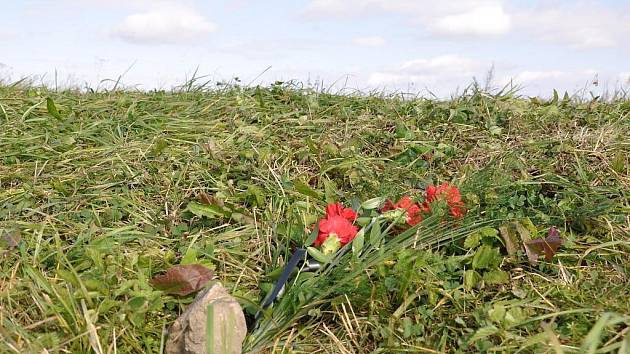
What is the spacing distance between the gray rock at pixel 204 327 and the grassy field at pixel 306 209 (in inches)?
3.3

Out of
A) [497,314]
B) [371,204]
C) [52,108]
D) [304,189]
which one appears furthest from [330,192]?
[52,108]

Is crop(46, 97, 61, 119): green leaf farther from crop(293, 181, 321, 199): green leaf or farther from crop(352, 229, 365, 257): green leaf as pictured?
crop(352, 229, 365, 257): green leaf

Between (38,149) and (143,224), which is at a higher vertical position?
(38,149)

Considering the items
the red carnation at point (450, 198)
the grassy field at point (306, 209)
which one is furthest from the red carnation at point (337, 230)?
the red carnation at point (450, 198)

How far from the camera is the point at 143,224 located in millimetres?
2760

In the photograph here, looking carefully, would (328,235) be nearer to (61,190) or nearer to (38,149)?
(61,190)

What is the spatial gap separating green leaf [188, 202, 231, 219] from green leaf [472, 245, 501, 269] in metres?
1.03

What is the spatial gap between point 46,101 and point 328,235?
7.81 feet

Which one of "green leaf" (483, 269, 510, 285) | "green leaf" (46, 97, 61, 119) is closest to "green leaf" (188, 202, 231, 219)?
"green leaf" (483, 269, 510, 285)

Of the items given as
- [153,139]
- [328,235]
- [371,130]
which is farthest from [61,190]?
[371,130]

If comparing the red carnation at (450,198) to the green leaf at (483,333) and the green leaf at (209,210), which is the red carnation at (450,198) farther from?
the green leaf at (209,210)

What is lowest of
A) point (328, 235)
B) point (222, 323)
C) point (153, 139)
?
point (222, 323)

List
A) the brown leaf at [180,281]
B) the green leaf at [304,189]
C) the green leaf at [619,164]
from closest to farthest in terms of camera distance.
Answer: the brown leaf at [180,281] < the green leaf at [304,189] < the green leaf at [619,164]

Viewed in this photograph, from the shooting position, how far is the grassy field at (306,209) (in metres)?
2.10
